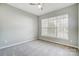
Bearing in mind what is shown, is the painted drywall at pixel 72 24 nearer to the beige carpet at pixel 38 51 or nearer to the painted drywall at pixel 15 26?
the beige carpet at pixel 38 51

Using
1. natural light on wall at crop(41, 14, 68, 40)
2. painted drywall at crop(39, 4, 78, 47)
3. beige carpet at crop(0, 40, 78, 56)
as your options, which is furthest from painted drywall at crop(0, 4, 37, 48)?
painted drywall at crop(39, 4, 78, 47)

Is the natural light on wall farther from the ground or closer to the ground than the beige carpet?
farther from the ground

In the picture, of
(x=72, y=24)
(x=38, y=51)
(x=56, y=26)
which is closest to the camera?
(x=38, y=51)

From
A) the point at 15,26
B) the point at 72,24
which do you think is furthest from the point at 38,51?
the point at 72,24

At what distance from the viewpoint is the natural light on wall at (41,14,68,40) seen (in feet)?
8.61

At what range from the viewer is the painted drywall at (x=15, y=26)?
2428mm

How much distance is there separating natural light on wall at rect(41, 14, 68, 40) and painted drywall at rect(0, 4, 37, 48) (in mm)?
681

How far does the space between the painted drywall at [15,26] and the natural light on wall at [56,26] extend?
68 cm

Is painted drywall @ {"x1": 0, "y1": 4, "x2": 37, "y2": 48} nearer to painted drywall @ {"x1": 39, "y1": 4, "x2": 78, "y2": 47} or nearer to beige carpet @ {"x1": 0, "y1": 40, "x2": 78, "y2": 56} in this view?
beige carpet @ {"x1": 0, "y1": 40, "x2": 78, "y2": 56}

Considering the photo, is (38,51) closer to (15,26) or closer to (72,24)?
(15,26)

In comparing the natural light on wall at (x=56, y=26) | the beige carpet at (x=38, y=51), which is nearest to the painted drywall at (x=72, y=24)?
the natural light on wall at (x=56, y=26)

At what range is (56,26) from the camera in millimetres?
2812

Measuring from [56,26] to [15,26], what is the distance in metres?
2.09

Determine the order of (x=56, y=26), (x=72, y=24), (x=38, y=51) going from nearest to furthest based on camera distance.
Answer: (x=38, y=51) → (x=72, y=24) → (x=56, y=26)
